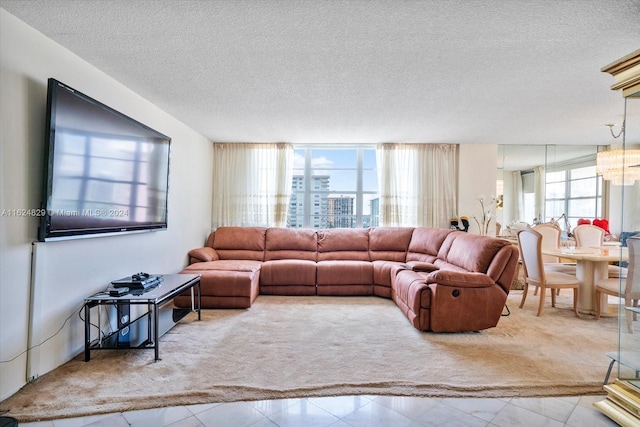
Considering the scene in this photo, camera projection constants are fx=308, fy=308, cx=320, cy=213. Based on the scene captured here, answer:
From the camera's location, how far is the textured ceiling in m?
1.83

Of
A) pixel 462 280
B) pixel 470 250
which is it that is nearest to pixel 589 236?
pixel 470 250

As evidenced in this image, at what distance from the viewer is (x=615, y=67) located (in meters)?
1.89

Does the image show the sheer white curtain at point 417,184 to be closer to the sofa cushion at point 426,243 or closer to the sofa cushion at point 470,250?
the sofa cushion at point 426,243

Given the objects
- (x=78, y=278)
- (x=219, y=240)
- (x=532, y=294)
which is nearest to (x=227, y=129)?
(x=219, y=240)

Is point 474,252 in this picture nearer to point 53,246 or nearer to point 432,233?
point 432,233

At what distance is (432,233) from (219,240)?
3.28 meters

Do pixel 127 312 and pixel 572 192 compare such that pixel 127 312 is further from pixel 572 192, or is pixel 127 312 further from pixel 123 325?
pixel 572 192

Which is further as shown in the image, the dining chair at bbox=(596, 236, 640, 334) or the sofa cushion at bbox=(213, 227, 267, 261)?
the sofa cushion at bbox=(213, 227, 267, 261)

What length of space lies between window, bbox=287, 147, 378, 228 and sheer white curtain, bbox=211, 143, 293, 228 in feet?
1.01

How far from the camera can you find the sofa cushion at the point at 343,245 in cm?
486

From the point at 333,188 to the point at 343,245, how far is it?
119cm

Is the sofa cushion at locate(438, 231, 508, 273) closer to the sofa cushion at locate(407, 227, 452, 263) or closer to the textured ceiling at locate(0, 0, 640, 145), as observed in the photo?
the sofa cushion at locate(407, 227, 452, 263)

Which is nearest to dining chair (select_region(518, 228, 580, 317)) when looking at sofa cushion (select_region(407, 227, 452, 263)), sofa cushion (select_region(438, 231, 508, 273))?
sofa cushion (select_region(438, 231, 508, 273))

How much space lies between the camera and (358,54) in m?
2.32
